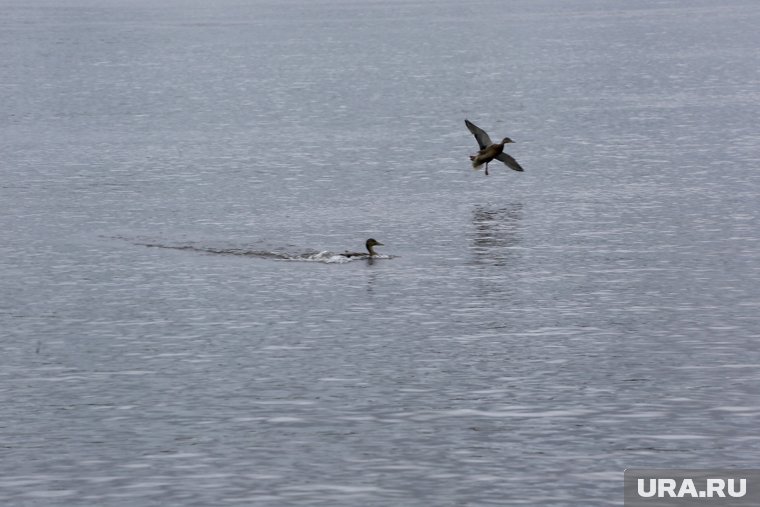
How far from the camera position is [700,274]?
35250 millimetres

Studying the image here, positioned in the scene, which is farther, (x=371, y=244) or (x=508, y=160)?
(x=508, y=160)

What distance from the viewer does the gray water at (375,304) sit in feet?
72.8

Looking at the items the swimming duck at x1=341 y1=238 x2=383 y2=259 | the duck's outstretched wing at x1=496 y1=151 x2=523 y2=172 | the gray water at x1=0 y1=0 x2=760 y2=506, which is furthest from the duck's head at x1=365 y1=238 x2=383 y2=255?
the duck's outstretched wing at x1=496 y1=151 x2=523 y2=172

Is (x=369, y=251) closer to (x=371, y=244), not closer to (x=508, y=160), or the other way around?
(x=371, y=244)

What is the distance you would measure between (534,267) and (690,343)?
791 cm

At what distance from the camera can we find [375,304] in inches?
1291

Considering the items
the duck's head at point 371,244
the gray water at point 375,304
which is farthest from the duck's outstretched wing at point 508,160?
the duck's head at point 371,244

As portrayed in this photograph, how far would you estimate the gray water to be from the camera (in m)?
22.2

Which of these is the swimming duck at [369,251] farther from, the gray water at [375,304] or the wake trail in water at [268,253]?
the gray water at [375,304]

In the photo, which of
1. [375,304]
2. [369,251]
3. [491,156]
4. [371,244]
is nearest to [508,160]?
[491,156]

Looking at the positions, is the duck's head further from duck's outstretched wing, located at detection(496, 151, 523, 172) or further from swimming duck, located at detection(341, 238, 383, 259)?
duck's outstretched wing, located at detection(496, 151, 523, 172)

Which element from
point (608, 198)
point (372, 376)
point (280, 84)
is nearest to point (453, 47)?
point (280, 84)

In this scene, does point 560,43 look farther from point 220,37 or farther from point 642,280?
point 642,280

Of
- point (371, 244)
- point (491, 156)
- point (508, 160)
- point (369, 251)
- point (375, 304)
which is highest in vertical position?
point (491, 156)
